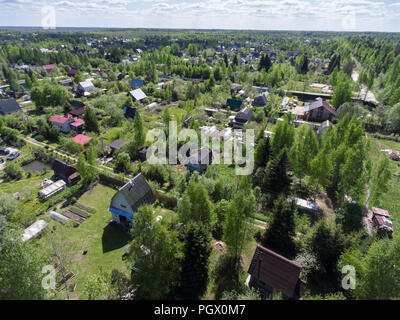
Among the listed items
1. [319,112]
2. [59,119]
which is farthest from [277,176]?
[59,119]

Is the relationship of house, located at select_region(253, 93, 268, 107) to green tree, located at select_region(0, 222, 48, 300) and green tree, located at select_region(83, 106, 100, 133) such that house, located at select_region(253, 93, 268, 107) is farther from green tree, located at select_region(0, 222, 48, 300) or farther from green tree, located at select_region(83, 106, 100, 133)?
green tree, located at select_region(0, 222, 48, 300)

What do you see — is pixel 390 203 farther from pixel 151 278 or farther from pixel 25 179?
pixel 25 179

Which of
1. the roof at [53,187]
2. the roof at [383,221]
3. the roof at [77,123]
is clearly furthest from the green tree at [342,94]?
the roof at [53,187]

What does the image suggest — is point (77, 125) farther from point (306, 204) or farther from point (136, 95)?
point (306, 204)

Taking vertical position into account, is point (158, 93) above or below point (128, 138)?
above

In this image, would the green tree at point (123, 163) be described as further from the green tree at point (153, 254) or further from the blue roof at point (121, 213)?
the green tree at point (153, 254)

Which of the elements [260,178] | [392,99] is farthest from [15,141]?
[392,99]

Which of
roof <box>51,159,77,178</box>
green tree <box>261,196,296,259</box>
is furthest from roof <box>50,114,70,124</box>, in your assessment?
green tree <box>261,196,296,259</box>
